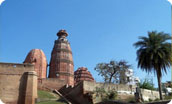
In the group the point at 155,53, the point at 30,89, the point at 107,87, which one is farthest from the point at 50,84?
the point at 155,53

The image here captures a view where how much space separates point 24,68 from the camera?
22.9m

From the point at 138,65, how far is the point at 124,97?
6790 mm

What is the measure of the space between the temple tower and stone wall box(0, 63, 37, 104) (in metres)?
15.7

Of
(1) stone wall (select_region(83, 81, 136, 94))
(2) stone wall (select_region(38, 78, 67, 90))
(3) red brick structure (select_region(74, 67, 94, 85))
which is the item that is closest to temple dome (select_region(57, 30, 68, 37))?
(3) red brick structure (select_region(74, 67, 94, 85))

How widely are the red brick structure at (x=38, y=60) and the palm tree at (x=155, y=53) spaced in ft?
75.4

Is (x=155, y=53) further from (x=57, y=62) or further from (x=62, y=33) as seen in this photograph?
(x=62, y=33)

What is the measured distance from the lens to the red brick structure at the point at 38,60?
38531 millimetres

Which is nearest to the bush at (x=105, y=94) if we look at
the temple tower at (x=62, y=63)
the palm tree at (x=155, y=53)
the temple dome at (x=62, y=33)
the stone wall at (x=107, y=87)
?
the stone wall at (x=107, y=87)

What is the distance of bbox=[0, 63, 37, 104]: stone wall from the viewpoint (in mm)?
20859

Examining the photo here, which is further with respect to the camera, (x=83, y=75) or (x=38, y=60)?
(x=83, y=75)

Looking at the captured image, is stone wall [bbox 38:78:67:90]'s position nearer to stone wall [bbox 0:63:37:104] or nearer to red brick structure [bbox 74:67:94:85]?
stone wall [bbox 0:63:37:104]

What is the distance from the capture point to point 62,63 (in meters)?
39.1

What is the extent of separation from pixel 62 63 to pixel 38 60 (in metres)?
4.69

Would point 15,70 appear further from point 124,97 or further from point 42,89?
point 124,97
